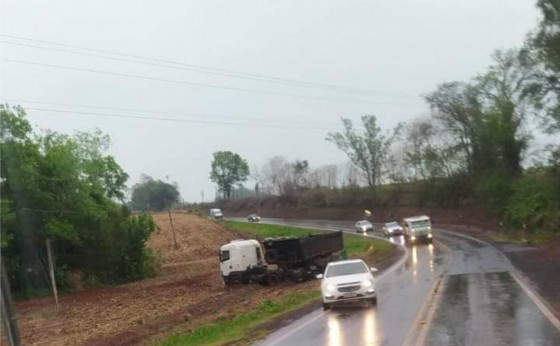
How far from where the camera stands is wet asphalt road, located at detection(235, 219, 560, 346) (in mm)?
15977

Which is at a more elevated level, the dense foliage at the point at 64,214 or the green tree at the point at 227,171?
the green tree at the point at 227,171

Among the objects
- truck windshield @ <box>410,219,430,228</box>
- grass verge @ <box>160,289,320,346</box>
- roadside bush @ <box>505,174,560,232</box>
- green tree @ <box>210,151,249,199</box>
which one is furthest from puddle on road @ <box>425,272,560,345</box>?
green tree @ <box>210,151,249,199</box>

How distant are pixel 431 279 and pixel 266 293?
31.1 ft

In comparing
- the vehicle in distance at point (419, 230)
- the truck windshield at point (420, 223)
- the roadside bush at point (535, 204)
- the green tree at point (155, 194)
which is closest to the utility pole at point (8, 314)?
the roadside bush at point (535, 204)

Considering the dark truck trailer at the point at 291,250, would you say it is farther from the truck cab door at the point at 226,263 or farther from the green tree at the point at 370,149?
the green tree at the point at 370,149

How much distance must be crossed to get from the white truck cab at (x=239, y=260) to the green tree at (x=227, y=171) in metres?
113

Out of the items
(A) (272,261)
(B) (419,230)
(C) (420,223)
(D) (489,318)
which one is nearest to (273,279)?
(A) (272,261)

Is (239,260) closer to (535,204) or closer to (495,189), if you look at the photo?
(535,204)

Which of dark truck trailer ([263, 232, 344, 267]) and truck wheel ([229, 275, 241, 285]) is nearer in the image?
dark truck trailer ([263, 232, 344, 267])

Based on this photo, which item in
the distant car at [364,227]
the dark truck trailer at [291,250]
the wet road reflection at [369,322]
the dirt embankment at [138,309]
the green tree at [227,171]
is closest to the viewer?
the wet road reflection at [369,322]

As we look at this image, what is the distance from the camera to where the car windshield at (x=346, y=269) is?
2552 centimetres

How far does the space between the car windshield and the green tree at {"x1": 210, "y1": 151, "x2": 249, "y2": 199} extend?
13416 cm

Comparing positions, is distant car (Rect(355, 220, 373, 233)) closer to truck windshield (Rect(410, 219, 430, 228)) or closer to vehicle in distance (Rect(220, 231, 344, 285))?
truck windshield (Rect(410, 219, 430, 228))

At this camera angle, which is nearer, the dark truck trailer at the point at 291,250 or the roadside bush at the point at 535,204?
the dark truck trailer at the point at 291,250
